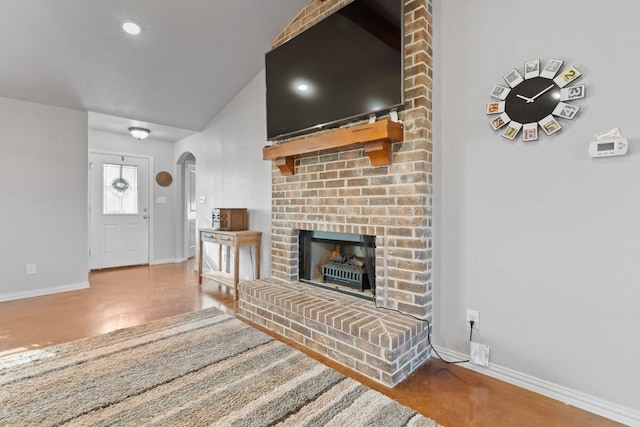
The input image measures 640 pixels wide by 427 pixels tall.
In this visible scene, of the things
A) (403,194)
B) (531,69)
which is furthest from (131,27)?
(531,69)

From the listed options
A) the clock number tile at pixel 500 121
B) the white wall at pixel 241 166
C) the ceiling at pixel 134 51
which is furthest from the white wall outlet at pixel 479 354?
the ceiling at pixel 134 51

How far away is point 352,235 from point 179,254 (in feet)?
14.2

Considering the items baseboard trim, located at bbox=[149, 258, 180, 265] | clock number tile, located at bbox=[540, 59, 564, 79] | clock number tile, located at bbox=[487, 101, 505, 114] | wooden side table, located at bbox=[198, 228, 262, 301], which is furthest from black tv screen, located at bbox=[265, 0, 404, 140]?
baseboard trim, located at bbox=[149, 258, 180, 265]

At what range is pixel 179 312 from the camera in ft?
9.62

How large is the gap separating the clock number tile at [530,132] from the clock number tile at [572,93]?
168 millimetres

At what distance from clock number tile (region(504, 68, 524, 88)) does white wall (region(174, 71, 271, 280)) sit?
2286 millimetres

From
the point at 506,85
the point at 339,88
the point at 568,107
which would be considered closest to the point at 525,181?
the point at 568,107

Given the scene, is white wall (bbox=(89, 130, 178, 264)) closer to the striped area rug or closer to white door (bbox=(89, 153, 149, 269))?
white door (bbox=(89, 153, 149, 269))

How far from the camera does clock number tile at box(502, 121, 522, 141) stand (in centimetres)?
173

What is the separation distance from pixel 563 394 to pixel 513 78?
5.60ft

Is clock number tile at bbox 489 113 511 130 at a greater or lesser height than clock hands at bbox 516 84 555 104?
lesser

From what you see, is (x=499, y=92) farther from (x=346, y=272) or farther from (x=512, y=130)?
(x=346, y=272)

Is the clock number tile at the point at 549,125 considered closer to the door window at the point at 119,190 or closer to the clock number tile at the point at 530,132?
the clock number tile at the point at 530,132

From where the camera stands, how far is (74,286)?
375 centimetres
